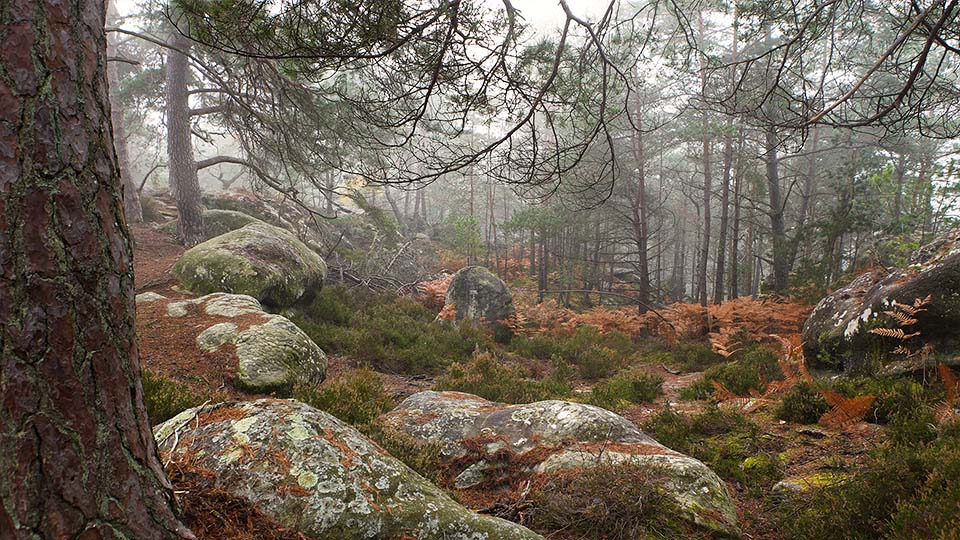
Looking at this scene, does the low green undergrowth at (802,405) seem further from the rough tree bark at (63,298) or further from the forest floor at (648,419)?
the rough tree bark at (63,298)

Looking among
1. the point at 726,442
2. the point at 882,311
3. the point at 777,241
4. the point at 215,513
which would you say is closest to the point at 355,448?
the point at 215,513

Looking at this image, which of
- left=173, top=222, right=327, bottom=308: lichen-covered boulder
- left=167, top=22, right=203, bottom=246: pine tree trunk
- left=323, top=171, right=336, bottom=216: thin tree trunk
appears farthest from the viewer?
left=167, top=22, right=203, bottom=246: pine tree trunk

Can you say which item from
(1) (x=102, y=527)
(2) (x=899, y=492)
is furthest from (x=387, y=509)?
(2) (x=899, y=492)

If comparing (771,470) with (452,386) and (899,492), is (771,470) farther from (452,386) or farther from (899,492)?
(452,386)

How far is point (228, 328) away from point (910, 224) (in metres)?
13.4

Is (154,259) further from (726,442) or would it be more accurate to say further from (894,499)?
(894,499)

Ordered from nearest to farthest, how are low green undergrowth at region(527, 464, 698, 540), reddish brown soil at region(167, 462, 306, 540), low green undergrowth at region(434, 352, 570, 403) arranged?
reddish brown soil at region(167, 462, 306, 540), low green undergrowth at region(527, 464, 698, 540), low green undergrowth at region(434, 352, 570, 403)

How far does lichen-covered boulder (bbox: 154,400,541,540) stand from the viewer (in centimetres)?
195

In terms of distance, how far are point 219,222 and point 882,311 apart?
1378 cm

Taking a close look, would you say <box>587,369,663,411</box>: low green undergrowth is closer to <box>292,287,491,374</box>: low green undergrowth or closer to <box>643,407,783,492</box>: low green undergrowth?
<box>643,407,783,492</box>: low green undergrowth

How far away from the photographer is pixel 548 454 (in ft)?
11.2

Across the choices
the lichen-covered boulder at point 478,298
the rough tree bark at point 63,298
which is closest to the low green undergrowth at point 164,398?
the rough tree bark at point 63,298

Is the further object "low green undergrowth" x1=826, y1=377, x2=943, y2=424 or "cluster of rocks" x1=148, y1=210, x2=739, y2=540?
"low green undergrowth" x1=826, y1=377, x2=943, y2=424

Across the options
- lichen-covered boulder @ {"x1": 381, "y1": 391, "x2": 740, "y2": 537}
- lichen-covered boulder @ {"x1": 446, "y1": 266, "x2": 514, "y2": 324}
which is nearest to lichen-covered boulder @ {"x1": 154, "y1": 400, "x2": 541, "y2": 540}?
lichen-covered boulder @ {"x1": 381, "y1": 391, "x2": 740, "y2": 537}
